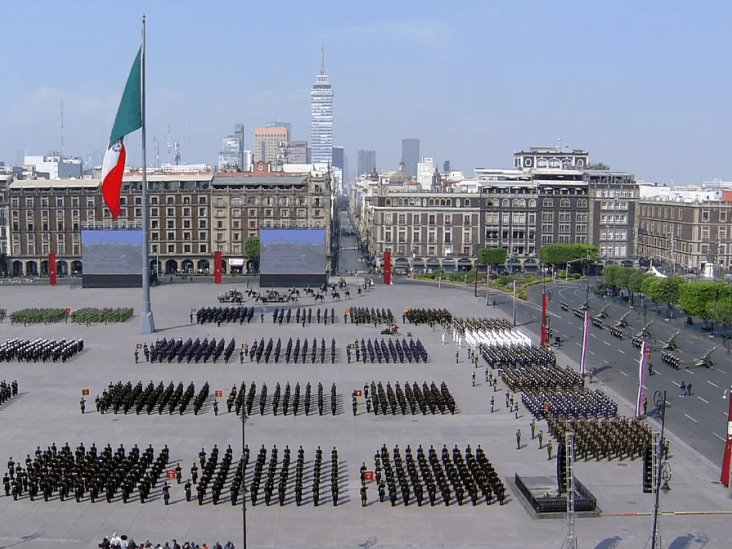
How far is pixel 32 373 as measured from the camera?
52031 millimetres

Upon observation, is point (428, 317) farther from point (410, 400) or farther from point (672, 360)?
point (410, 400)

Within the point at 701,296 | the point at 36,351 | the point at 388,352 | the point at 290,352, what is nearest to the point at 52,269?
the point at 36,351

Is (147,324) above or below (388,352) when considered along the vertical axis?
above

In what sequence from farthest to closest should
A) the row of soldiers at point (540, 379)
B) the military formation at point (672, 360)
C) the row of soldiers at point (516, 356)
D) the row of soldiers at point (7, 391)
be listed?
the military formation at point (672, 360)
the row of soldiers at point (516, 356)
the row of soldiers at point (540, 379)
the row of soldiers at point (7, 391)

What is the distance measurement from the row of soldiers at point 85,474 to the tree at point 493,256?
276ft

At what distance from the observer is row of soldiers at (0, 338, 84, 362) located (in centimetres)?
5591

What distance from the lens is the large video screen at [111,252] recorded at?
93.8 metres

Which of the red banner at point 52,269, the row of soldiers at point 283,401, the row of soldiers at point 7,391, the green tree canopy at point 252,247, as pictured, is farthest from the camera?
the green tree canopy at point 252,247

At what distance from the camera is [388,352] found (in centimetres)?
5762

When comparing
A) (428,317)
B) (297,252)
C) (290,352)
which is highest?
(297,252)

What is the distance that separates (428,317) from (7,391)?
1448 inches

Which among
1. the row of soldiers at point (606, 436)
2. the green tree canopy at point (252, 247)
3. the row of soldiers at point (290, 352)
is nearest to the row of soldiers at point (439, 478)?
the row of soldiers at point (606, 436)

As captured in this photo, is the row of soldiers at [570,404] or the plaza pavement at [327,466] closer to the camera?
the plaza pavement at [327,466]

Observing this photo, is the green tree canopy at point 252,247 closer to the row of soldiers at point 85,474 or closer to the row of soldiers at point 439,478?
the row of soldiers at point 85,474
